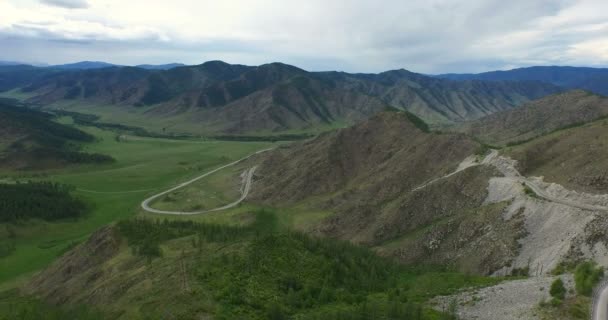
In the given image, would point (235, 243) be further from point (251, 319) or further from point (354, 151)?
point (354, 151)

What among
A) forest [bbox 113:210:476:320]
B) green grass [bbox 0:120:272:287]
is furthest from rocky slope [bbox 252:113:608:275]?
green grass [bbox 0:120:272:287]

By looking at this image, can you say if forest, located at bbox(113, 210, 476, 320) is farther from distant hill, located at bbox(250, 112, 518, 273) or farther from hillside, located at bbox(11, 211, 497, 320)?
distant hill, located at bbox(250, 112, 518, 273)

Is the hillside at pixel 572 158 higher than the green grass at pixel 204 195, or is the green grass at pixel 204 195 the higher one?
the hillside at pixel 572 158

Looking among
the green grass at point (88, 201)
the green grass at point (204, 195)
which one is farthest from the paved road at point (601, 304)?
the green grass at point (204, 195)

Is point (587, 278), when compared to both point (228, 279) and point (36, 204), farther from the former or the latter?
point (36, 204)

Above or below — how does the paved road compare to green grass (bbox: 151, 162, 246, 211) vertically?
above

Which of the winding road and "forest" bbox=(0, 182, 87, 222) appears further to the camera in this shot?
"forest" bbox=(0, 182, 87, 222)

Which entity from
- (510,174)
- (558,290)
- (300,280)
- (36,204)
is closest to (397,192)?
(510,174)

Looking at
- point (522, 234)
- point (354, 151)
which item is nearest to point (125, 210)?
point (354, 151)

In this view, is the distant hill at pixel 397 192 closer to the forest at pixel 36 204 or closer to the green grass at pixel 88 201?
the green grass at pixel 88 201

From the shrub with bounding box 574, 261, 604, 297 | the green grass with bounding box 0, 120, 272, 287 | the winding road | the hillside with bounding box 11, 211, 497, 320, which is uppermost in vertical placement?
the winding road
